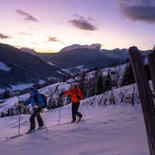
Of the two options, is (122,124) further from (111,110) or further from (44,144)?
(111,110)

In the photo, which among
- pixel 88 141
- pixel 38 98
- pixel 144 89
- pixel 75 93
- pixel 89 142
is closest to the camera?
pixel 144 89

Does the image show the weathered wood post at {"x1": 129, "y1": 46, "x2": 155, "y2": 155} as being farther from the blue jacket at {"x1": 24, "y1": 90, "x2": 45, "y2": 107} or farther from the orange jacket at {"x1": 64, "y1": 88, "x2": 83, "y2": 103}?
the orange jacket at {"x1": 64, "y1": 88, "x2": 83, "y2": 103}

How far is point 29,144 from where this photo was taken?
1381cm

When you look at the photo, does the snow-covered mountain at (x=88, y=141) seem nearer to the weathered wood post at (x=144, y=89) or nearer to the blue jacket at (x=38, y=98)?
the blue jacket at (x=38, y=98)

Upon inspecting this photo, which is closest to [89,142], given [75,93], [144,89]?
[75,93]

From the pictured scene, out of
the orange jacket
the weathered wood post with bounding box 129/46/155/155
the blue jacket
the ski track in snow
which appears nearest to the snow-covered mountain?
the ski track in snow

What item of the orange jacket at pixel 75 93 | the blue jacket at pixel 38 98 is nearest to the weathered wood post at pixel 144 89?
the blue jacket at pixel 38 98

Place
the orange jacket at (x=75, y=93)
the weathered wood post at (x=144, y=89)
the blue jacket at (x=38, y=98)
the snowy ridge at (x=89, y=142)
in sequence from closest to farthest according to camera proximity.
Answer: the weathered wood post at (x=144, y=89)
the snowy ridge at (x=89, y=142)
the blue jacket at (x=38, y=98)
the orange jacket at (x=75, y=93)

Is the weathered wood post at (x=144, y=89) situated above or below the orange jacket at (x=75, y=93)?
below

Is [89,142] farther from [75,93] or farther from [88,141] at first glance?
[75,93]

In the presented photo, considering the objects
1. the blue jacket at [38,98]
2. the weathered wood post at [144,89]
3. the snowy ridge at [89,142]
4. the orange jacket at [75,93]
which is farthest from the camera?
the orange jacket at [75,93]

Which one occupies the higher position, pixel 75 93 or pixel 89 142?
pixel 75 93

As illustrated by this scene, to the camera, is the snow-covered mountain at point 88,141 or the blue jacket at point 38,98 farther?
the blue jacket at point 38,98

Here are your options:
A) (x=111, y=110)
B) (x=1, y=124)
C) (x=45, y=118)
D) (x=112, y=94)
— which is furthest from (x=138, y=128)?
(x=1, y=124)
